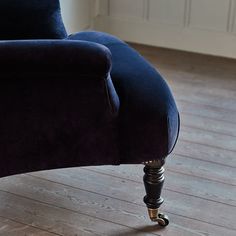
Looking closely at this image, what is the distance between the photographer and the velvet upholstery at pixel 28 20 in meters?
1.67

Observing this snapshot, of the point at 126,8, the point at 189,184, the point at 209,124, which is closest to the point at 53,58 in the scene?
the point at 189,184

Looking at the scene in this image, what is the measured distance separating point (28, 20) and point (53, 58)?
0.37 meters

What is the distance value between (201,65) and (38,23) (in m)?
1.59

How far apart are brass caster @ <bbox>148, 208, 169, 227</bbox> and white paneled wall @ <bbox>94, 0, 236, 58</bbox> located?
5.63 ft

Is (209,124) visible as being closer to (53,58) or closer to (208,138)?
(208,138)

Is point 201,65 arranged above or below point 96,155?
below

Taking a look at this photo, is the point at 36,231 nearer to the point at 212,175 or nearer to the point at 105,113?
the point at 105,113

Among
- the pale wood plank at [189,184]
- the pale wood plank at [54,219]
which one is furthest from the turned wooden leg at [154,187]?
the pale wood plank at [189,184]

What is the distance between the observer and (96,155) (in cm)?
158

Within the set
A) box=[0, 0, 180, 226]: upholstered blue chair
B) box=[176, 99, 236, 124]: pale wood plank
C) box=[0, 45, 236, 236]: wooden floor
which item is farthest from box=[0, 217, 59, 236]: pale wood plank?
box=[176, 99, 236, 124]: pale wood plank

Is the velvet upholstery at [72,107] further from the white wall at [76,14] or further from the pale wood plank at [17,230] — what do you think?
the white wall at [76,14]

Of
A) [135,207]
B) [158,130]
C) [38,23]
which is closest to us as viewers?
[158,130]

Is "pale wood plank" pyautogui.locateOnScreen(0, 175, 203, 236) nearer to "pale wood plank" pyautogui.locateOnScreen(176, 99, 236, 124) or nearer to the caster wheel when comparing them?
the caster wheel

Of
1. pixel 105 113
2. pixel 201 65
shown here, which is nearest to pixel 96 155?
pixel 105 113
